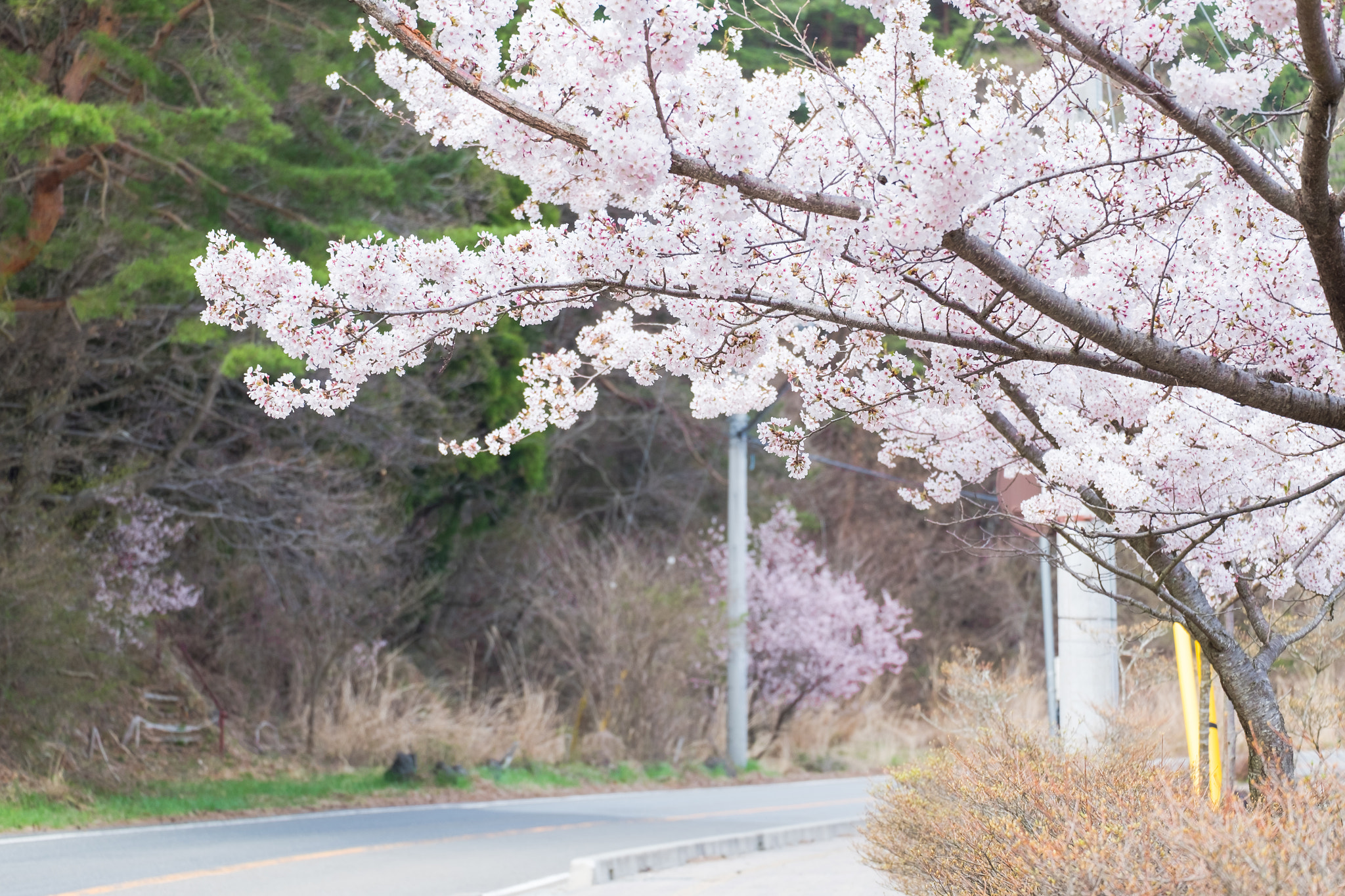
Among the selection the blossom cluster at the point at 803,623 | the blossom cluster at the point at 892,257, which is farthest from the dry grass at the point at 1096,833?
the blossom cluster at the point at 803,623

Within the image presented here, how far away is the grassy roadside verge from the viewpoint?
13.4 meters

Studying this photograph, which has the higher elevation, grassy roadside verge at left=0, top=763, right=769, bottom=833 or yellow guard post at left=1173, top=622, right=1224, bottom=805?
yellow guard post at left=1173, top=622, right=1224, bottom=805

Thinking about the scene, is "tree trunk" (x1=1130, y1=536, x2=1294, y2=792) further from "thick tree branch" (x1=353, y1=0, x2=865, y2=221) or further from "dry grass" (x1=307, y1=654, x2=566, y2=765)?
"dry grass" (x1=307, y1=654, x2=566, y2=765)

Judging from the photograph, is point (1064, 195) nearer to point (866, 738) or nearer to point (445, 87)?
point (445, 87)

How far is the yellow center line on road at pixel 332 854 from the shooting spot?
30.1ft

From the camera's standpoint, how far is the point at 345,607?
70.9 feet

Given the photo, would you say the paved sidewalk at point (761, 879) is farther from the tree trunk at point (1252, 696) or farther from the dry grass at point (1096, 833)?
the tree trunk at point (1252, 696)

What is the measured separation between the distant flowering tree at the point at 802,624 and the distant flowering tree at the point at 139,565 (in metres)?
12.2

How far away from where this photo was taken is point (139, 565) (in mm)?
17781

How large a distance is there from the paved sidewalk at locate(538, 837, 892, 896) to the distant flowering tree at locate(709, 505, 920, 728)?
15.4m

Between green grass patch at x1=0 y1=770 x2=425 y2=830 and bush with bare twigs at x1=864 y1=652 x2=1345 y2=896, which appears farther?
green grass patch at x1=0 y1=770 x2=425 y2=830

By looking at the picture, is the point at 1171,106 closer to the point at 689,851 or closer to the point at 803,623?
the point at 689,851

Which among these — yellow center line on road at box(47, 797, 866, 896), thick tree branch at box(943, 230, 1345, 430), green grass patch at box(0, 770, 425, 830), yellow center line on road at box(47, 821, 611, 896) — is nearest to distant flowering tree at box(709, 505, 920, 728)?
yellow center line on road at box(47, 797, 866, 896)

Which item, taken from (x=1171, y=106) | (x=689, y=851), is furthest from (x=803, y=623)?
(x=1171, y=106)
